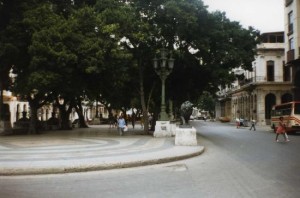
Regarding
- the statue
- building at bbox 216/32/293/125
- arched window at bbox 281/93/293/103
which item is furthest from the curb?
arched window at bbox 281/93/293/103

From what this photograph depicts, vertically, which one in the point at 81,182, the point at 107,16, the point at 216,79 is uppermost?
the point at 107,16

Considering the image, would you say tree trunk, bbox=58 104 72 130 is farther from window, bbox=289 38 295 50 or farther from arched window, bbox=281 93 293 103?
arched window, bbox=281 93 293 103

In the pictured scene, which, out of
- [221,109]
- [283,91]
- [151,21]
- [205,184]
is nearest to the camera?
[205,184]

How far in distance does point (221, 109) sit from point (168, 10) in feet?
264

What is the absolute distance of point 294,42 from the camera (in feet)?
155

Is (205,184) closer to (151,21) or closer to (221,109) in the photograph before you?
(151,21)

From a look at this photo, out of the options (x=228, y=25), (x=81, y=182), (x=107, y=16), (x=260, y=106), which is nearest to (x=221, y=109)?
(x=260, y=106)

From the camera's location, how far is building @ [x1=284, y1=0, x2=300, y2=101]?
152ft

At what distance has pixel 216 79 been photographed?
32.0 m

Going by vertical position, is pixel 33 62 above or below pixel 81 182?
above

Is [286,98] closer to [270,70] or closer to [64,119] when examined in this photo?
[270,70]

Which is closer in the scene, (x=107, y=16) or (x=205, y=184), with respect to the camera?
(x=205, y=184)

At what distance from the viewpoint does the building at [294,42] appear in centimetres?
4619

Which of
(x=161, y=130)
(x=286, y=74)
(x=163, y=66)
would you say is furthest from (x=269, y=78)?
(x=163, y=66)
